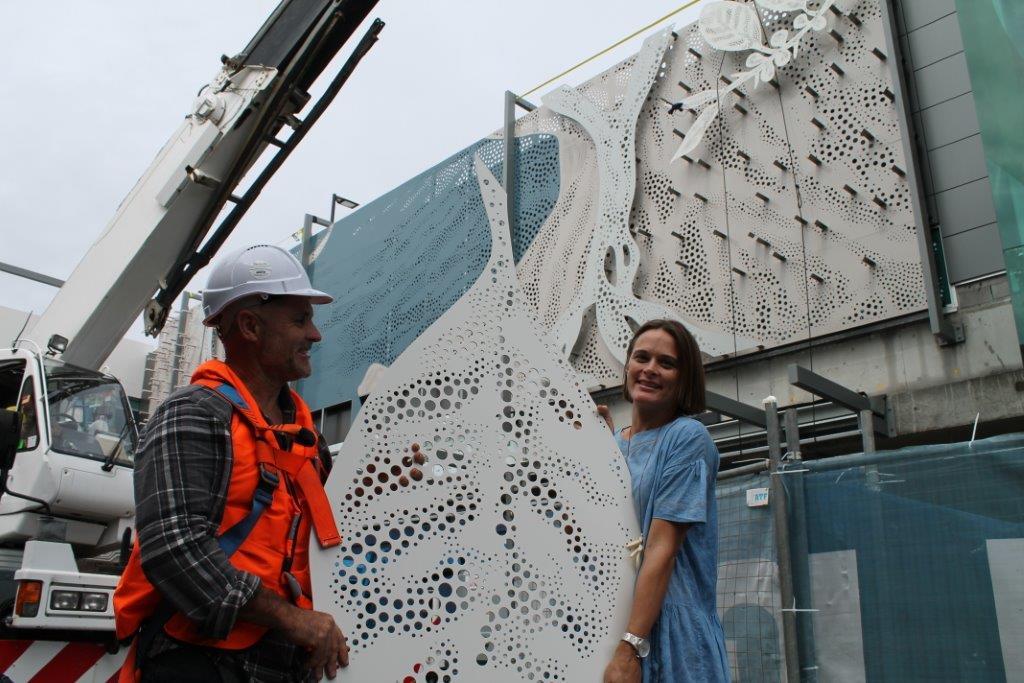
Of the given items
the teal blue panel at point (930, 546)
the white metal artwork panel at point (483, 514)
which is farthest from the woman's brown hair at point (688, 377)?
the teal blue panel at point (930, 546)

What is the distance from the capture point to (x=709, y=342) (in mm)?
8227

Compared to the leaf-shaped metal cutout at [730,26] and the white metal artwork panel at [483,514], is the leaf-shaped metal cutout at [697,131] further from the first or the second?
the white metal artwork panel at [483,514]

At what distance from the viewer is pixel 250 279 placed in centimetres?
197

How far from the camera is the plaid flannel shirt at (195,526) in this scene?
1.61 meters

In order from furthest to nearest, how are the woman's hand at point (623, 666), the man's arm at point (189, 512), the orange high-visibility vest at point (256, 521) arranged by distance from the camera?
the woman's hand at point (623, 666)
the orange high-visibility vest at point (256, 521)
the man's arm at point (189, 512)

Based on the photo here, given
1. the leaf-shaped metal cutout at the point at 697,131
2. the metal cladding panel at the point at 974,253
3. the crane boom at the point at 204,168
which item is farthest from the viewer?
the leaf-shaped metal cutout at the point at 697,131

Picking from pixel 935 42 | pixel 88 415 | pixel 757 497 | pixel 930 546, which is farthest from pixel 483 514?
pixel 935 42

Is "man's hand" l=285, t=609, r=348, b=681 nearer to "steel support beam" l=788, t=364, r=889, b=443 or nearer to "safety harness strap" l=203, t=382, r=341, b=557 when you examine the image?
"safety harness strap" l=203, t=382, r=341, b=557

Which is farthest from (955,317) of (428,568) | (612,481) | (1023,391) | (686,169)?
(428,568)

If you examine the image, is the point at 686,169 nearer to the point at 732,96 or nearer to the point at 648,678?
the point at 732,96

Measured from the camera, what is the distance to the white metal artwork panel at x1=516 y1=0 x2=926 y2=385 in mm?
7414

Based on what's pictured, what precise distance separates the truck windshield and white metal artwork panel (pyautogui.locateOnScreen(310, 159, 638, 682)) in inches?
139

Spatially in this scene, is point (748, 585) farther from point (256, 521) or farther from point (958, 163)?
point (958, 163)

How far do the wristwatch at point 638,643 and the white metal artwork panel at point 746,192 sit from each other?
578 centimetres
